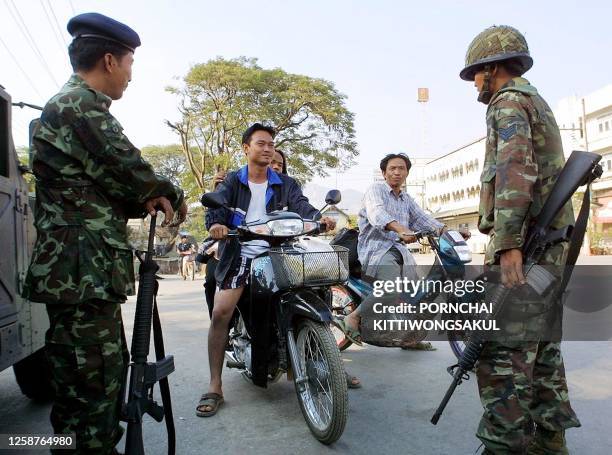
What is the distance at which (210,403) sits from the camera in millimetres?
3277

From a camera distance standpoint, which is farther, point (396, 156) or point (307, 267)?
point (396, 156)

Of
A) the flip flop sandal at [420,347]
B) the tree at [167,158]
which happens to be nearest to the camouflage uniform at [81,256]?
the flip flop sandal at [420,347]

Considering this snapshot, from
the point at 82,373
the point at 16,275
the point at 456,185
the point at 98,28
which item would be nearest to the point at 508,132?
the point at 98,28

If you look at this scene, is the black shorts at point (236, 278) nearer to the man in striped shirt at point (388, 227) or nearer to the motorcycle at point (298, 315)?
the motorcycle at point (298, 315)

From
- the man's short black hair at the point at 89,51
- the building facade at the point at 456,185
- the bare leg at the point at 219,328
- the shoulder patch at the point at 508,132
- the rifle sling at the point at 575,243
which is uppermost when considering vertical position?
the building facade at the point at 456,185

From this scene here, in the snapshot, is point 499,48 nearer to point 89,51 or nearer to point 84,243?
point 89,51

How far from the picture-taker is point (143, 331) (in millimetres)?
2188

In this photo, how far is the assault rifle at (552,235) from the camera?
2229mm

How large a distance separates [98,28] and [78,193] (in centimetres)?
71

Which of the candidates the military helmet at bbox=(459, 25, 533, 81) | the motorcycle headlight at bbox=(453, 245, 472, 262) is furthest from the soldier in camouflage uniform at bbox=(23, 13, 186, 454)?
the motorcycle headlight at bbox=(453, 245, 472, 262)

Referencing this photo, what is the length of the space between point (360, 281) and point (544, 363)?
2.22m

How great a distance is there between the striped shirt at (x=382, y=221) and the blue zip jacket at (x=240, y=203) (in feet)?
3.06

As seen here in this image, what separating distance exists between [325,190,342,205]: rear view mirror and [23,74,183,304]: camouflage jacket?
1588mm

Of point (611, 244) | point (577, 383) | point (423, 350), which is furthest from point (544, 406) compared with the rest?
point (611, 244)
